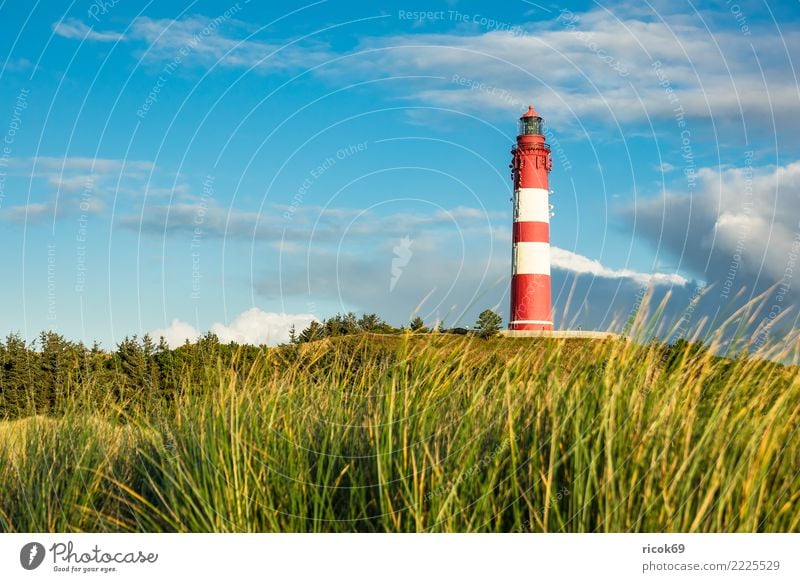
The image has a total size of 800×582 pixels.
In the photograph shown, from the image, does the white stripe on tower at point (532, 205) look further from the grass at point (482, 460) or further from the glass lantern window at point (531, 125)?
the grass at point (482, 460)

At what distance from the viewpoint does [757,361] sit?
612 cm

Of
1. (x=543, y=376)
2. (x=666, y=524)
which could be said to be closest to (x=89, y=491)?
(x=543, y=376)

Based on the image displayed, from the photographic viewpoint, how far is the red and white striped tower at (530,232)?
3578cm

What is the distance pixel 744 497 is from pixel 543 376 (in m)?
1.53

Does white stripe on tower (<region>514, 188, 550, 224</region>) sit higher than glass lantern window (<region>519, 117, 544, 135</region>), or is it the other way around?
glass lantern window (<region>519, 117, 544, 135</region>)

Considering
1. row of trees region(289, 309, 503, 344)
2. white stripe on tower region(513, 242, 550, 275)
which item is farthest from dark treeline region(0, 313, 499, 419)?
white stripe on tower region(513, 242, 550, 275)

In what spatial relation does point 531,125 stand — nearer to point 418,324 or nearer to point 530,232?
point 530,232

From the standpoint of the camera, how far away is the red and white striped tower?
3578cm

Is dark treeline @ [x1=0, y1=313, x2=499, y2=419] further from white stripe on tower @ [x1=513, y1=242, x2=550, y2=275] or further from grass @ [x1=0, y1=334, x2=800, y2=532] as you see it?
white stripe on tower @ [x1=513, y1=242, x2=550, y2=275]

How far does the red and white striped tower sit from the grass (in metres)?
29.5

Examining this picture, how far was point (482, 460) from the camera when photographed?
5.05 m

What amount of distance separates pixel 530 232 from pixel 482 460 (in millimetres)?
31483

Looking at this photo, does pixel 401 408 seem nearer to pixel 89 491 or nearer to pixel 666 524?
pixel 666 524
